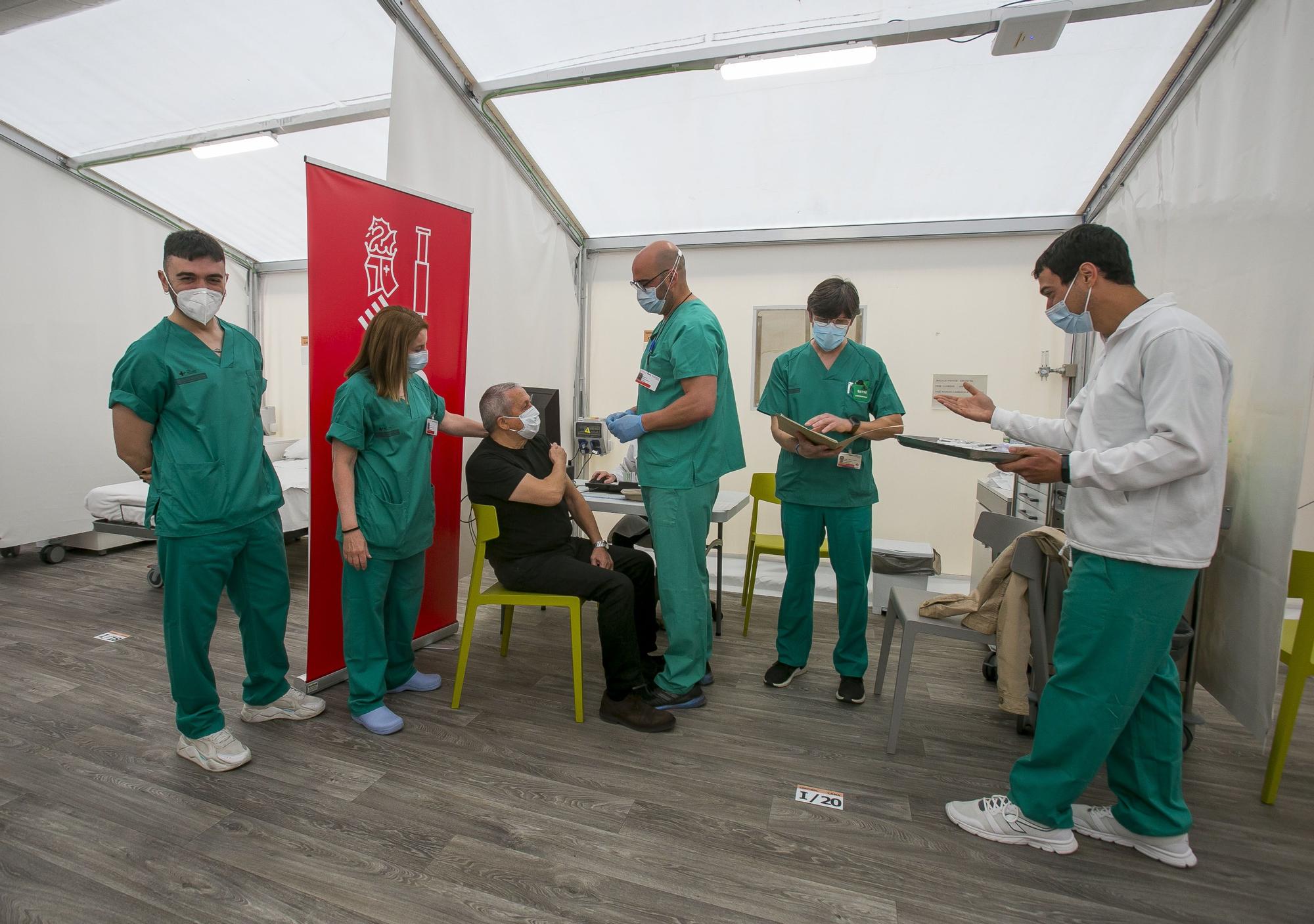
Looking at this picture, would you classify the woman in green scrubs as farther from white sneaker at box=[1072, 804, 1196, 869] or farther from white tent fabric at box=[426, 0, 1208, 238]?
white sneaker at box=[1072, 804, 1196, 869]

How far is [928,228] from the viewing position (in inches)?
163

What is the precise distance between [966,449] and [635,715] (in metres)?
1.38

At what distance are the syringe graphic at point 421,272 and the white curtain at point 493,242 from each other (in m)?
0.23

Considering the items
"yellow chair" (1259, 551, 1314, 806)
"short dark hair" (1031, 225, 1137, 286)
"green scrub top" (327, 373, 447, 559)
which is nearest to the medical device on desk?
"green scrub top" (327, 373, 447, 559)

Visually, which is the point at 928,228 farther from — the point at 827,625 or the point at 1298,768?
the point at 1298,768

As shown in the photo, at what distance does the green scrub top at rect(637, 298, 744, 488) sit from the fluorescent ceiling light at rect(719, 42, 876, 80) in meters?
1.43

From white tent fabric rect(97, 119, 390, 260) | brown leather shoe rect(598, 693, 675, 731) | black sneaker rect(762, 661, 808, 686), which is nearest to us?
brown leather shoe rect(598, 693, 675, 731)

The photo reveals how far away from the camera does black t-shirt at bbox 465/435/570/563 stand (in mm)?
2346

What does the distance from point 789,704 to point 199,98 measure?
14.3ft

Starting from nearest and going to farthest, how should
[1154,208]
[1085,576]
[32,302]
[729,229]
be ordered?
[1085,576]
[1154,208]
[32,302]
[729,229]

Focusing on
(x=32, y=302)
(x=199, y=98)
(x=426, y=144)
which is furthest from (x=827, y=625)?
(x=32, y=302)

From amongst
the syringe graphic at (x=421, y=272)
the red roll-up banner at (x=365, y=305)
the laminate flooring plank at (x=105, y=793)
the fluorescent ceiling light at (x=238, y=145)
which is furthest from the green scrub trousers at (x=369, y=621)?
the fluorescent ceiling light at (x=238, y=145)

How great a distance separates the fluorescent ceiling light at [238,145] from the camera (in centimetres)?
392

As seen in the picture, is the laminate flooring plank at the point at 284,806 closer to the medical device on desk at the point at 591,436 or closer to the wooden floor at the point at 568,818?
the wooden floor at the point at 568,818
